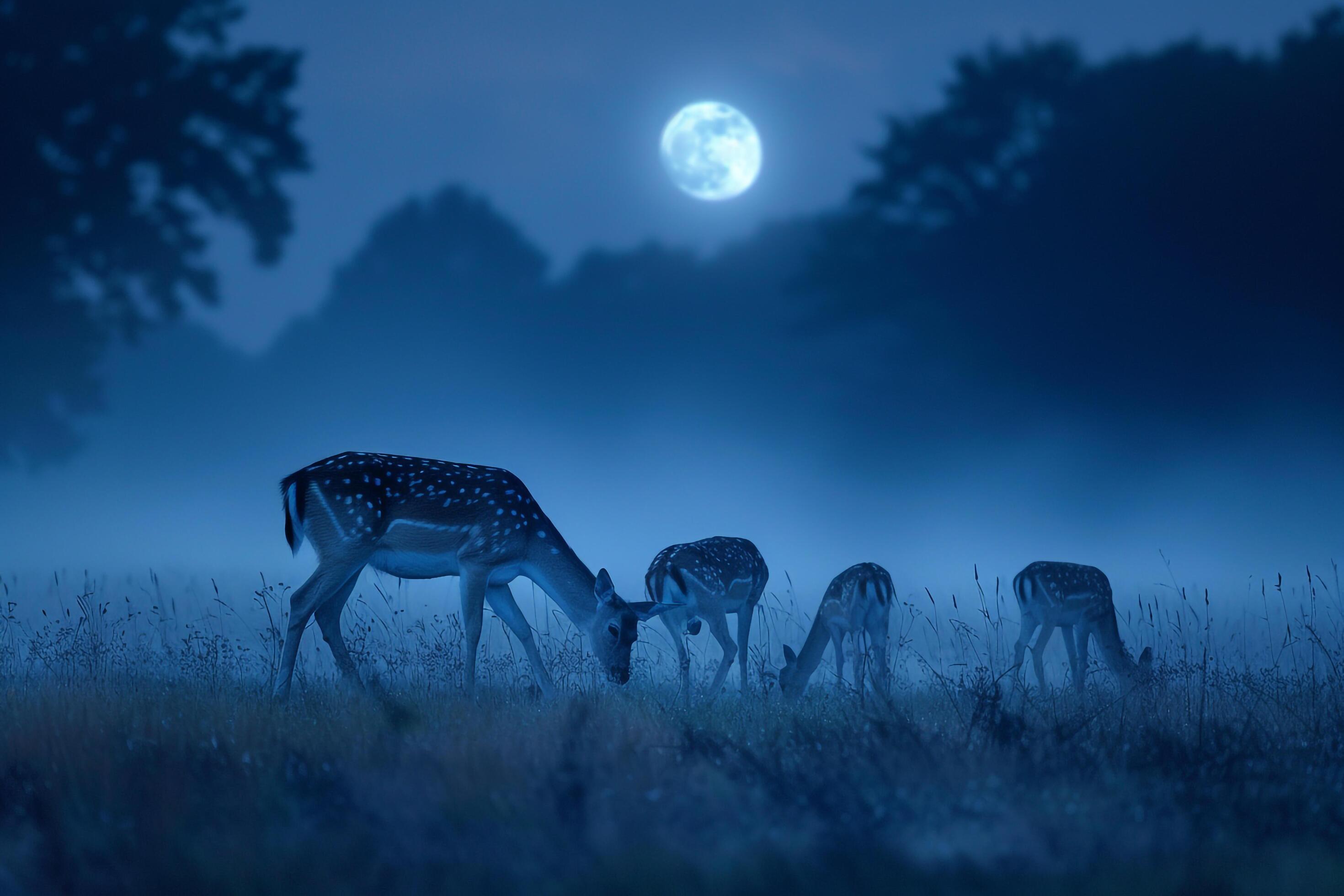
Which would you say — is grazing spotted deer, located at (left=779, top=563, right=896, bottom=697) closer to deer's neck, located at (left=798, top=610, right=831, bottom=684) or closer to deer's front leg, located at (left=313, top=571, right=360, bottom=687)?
deer's neck, located at (left=798, top=610, right=831, bottom=684)

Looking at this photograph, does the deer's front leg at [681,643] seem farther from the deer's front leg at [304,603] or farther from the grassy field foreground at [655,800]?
the deer's front leg at [304,603]

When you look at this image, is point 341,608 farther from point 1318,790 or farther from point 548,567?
point 1318,790

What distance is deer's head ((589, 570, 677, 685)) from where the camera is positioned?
30.6 feet

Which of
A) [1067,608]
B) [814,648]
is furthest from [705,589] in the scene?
[1067,608]

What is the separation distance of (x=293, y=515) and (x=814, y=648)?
559 centimetres

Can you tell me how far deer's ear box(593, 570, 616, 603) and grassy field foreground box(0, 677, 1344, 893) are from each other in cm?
229

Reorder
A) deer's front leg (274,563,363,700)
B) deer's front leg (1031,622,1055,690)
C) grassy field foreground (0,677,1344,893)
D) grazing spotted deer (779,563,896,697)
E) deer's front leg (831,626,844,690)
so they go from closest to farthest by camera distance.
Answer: grassy field foreground (0,677,1344,893), deer's front leg (274,563,363,700), grazing spotted deer (779,563,896,697), deer's front leg (831,626,844,690), deer's front leg (1031,622,1055,690)

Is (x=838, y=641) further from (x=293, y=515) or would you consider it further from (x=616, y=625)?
(x=293, y=515)

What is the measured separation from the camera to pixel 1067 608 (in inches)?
499

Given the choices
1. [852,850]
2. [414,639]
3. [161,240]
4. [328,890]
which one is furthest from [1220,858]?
[161,240]

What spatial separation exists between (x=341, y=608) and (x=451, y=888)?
644 centimetres

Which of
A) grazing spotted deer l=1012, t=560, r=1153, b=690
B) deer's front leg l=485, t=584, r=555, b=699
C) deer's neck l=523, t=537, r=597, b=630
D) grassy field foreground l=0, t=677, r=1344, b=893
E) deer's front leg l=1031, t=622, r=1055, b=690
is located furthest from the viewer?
grazing spotted deer l=1012, t=560, r=1153, b=690

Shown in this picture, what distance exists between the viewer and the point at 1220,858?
163 inches

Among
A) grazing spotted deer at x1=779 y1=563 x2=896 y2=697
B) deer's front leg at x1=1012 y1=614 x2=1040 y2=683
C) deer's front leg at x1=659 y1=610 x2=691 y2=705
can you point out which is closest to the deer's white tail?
deer's front leg at x1=659 y1=610 x2=691 y2=705
